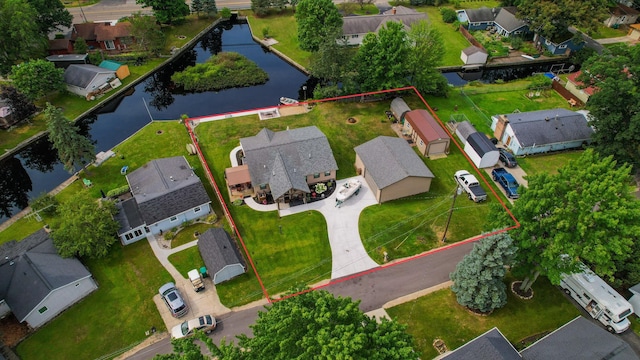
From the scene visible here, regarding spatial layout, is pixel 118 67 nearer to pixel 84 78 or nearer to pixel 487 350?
pixel 84 78

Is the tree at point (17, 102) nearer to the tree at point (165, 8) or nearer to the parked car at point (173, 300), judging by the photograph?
the tree at point (165, 8)

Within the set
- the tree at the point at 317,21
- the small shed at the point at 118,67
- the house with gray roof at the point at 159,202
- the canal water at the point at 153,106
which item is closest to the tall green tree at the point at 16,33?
the small shed at the point at 118,67

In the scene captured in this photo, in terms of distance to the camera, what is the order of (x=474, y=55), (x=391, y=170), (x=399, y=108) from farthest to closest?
(x=474, y=55) → (x=399, y=108) → (x=391, y=170)

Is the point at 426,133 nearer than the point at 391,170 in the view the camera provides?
No

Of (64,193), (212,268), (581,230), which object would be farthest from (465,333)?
(64,193)

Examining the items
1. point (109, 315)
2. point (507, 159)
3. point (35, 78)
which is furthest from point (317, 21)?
point (109, 315)
